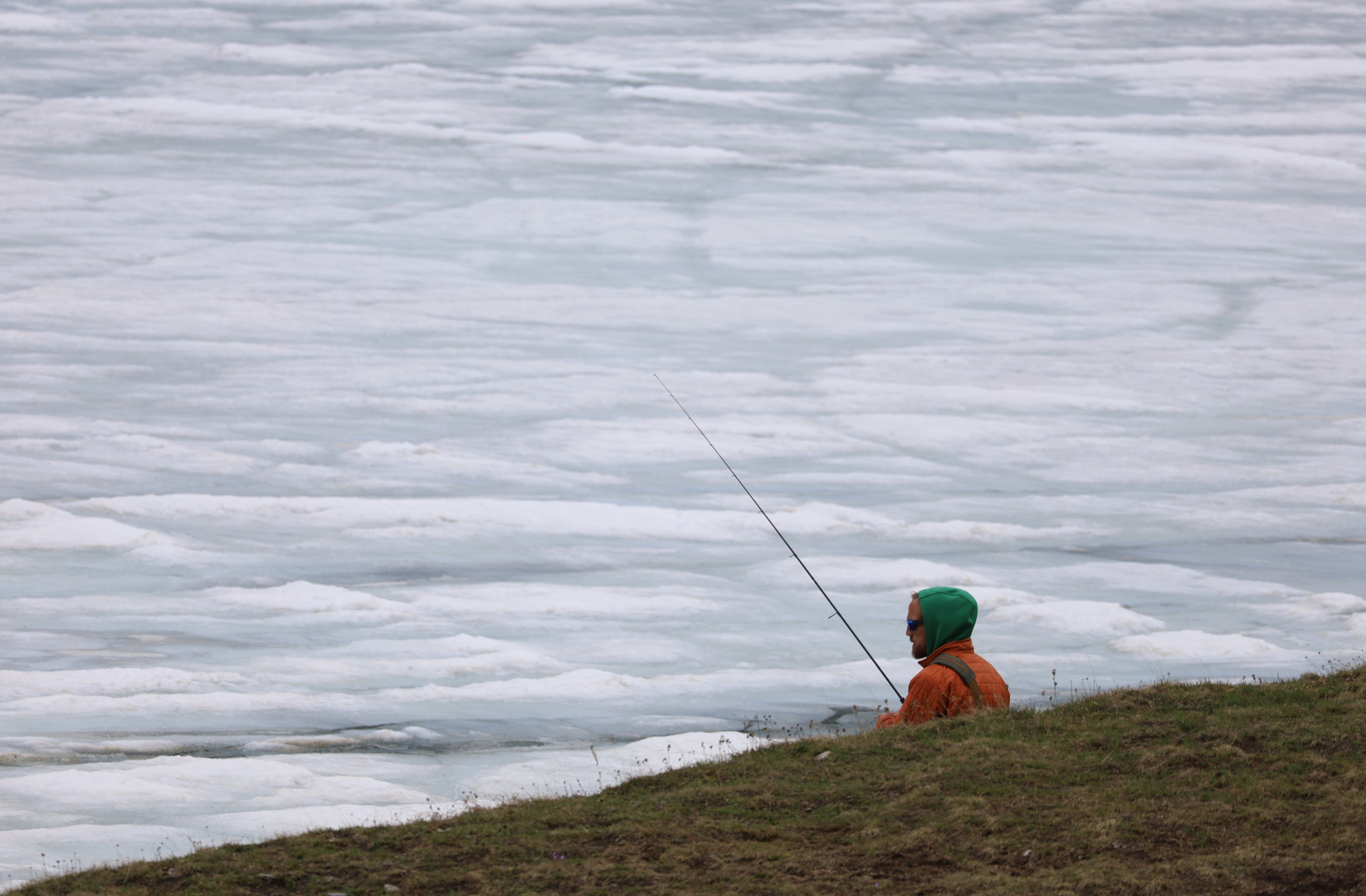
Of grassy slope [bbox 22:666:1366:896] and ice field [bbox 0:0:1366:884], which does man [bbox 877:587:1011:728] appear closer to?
grassy slope [bbox 22:666:1366:896]

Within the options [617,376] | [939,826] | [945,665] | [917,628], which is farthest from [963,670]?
[617,376]

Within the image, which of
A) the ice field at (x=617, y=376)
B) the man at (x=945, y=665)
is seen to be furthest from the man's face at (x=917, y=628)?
the ice field at (x=617, y=376)

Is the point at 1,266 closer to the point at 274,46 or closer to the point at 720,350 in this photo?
the point at 720,350

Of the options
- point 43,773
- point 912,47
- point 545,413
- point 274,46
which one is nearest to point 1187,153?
point 912,47

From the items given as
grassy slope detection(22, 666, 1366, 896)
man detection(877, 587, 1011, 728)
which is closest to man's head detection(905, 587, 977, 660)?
man detection(877, 587, 1011, 728)

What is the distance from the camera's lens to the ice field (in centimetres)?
964

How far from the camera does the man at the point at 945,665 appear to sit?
5.70 m

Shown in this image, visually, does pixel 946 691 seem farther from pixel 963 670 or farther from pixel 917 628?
pixel 917 628

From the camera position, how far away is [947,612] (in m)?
5.70

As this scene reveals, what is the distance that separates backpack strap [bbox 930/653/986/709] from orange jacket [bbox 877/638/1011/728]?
0.01 metres

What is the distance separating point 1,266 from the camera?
2002 centimetres

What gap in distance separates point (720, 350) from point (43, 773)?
10.8m

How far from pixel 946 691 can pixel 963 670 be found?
124mm

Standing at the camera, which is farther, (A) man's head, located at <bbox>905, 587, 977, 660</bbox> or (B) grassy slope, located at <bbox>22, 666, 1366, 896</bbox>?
(A) man's head, located at <bbox>905, 587, 977, 660</bbox>
